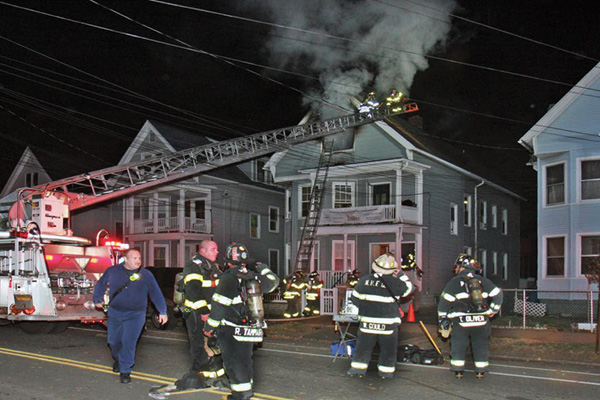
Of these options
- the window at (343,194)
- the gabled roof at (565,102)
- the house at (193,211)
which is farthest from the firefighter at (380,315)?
the house at (193,211)

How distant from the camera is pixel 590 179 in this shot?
20266 mm

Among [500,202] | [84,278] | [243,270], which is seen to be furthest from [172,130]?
[243,270]

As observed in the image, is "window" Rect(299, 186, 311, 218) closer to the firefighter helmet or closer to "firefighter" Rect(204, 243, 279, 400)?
the firefighter helmet

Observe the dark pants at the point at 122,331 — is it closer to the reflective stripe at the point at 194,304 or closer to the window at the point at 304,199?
the reflective stripe at the point at 194,304

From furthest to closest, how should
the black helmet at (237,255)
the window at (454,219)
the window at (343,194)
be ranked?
the window at (454,219) → the window at (343,194) → the black helmet at (237,255)

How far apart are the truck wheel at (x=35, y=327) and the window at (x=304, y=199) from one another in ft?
49.0

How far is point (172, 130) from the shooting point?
3177 cm

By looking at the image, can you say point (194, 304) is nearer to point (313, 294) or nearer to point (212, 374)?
point (212, 374)

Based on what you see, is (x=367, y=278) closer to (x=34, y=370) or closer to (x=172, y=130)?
(x=34, y=370)

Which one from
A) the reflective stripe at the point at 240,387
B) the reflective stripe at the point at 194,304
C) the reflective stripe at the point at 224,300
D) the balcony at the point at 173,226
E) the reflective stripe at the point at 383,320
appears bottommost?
the reflective stripe at the point at 240,387

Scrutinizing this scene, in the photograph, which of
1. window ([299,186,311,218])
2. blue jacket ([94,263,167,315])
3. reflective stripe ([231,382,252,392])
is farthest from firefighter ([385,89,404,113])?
reflective stripe ([231,382,252,392])

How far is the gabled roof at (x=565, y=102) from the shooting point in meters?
19.9

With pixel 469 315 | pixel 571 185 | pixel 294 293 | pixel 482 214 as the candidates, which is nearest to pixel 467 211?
pixel 482 214

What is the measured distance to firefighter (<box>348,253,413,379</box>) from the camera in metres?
8.27
